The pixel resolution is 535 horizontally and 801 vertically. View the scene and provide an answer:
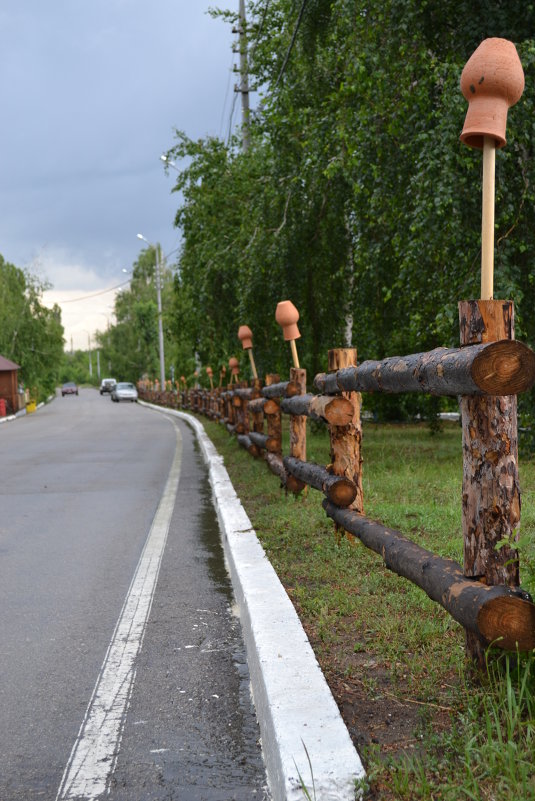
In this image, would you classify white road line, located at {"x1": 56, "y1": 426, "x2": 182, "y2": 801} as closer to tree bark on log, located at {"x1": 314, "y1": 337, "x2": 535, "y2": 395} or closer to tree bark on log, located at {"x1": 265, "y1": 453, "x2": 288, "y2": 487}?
tree bark on log, located at {"x1": 314, "y1": 337, "x2": 535, "y2": 395}

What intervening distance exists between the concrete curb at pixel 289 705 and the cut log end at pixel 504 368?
4.02ft

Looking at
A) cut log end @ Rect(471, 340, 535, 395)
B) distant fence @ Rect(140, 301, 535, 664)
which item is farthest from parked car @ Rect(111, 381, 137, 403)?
cut log end @ Rect(471, 340, 535, 395)

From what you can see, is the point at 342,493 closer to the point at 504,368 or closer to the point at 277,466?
the point at 504,368

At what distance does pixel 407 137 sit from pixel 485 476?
8.05m

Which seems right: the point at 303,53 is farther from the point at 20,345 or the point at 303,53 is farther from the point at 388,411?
the point at 20,345

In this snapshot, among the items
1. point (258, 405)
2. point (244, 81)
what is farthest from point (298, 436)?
point (244, 81)

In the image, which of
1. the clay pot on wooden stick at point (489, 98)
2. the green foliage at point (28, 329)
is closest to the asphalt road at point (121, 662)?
the clay pot on wooden stick at point (489, 98)

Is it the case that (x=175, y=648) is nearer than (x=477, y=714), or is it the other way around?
(x=477, y=714)

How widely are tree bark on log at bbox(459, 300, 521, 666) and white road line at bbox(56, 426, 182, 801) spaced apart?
1.39 m

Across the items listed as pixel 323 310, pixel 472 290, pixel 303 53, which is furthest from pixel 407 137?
pixel 323 310

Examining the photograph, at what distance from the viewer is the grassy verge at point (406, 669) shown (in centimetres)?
234

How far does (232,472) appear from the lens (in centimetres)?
1102

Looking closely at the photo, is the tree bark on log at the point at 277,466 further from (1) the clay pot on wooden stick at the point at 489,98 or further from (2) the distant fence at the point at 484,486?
(1) the clay pot on wooden stick at the point at 489,98

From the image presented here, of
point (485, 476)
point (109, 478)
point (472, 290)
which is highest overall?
point (472, 290)
